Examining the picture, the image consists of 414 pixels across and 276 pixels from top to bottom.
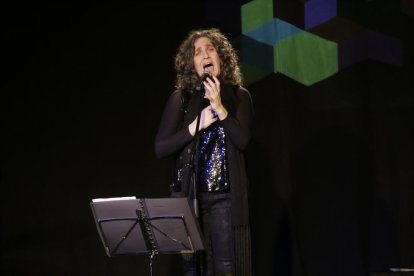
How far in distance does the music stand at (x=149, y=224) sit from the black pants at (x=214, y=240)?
0.19 metres

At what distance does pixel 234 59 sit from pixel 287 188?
141 cm

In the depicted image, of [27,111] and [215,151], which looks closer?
[215,151]

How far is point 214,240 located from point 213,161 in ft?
1.16

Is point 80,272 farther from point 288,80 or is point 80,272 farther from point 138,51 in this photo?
point 288,80

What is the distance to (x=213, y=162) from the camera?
111 inches

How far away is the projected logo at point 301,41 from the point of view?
13.7 ft

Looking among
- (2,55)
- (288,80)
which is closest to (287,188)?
(288,80)

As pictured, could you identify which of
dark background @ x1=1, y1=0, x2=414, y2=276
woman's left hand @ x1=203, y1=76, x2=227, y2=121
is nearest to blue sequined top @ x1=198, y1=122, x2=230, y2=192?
Result: woman's left hand @ x1=203, y1=76, x2=227, y2=121

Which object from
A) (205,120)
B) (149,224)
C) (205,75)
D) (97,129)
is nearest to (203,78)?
(205,75)

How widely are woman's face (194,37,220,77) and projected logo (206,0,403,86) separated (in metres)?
1.32

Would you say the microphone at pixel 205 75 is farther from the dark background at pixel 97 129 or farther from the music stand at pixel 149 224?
the dark background at pixel 97 129

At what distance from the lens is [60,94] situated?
14.9 feet

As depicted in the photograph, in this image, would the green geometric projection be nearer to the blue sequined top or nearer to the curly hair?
the curly hair

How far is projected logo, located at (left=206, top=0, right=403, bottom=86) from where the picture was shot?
4.18 m
